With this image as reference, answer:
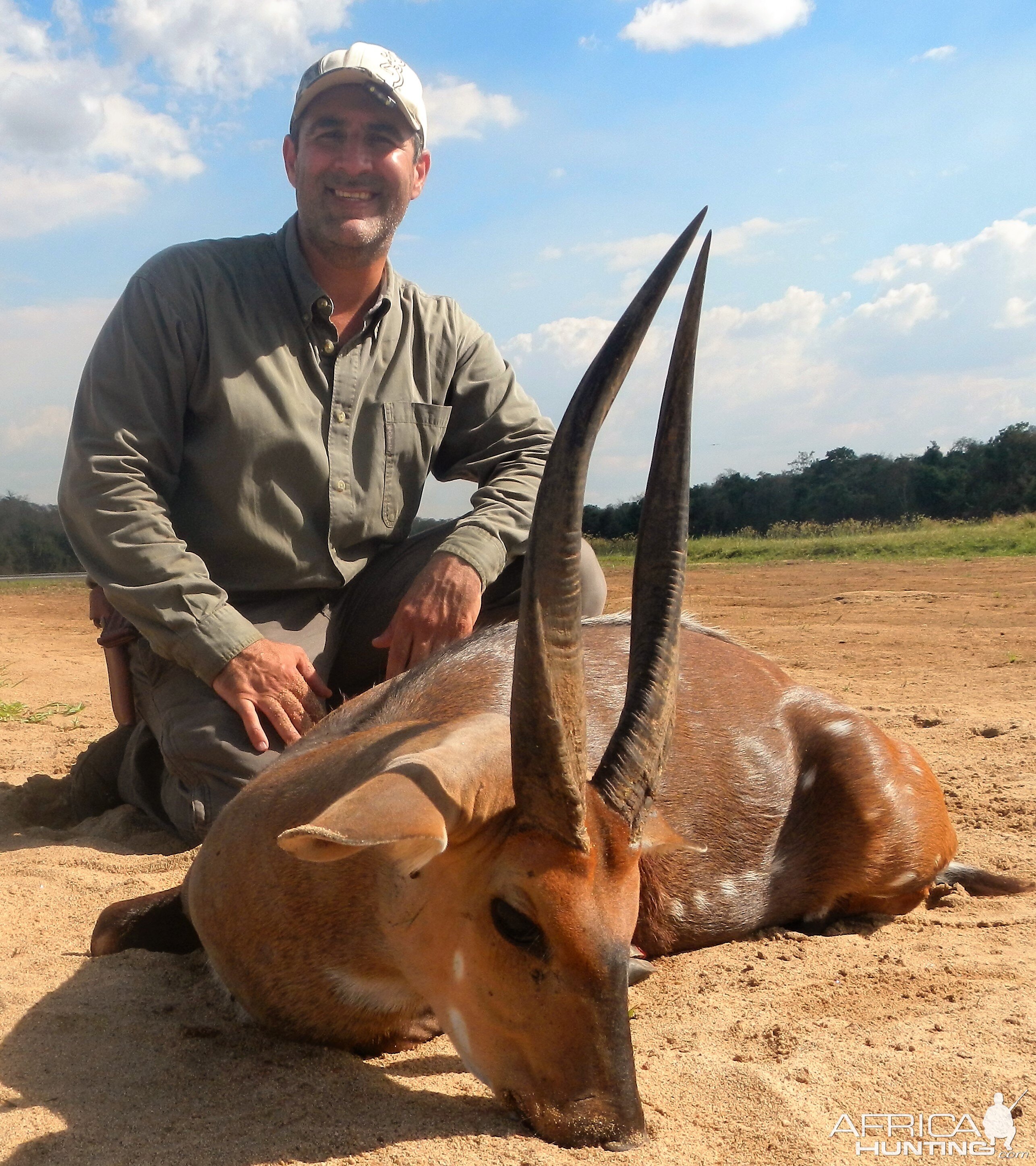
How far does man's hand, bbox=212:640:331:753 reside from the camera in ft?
14.7

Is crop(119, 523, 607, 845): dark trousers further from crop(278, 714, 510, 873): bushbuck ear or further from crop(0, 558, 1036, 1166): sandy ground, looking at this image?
crop(278, 714, 510, 873): bushbuck ear

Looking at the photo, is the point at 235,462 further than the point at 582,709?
Yes

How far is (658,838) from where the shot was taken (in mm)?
2918

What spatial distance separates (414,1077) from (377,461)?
308cm

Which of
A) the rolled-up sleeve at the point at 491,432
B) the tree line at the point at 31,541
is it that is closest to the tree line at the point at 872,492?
the tree line at the point at 31,541

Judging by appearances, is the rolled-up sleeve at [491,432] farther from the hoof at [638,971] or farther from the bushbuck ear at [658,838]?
the bushbuck ear at [658,838]

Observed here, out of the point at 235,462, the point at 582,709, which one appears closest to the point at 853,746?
the point at 582,709

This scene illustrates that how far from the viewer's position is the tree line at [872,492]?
41906 mm

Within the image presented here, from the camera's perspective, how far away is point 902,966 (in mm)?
3607

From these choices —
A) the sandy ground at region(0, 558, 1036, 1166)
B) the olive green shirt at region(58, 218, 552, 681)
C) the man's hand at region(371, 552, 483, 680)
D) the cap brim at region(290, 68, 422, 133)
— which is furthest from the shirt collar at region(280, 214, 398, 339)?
the sandy ground at region(0, 558, 1036, 1166)

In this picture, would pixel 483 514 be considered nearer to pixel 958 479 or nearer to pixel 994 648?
pixel 994 648

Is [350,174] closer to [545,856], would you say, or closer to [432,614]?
[432,614]

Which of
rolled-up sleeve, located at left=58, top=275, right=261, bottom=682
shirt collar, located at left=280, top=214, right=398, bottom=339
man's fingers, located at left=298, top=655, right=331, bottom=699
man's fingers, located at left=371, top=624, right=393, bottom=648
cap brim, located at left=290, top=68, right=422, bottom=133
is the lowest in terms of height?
man's fingers, located at left=298, top=655, right=331, bottom=699

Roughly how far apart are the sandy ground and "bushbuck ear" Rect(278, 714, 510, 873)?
606 mm
